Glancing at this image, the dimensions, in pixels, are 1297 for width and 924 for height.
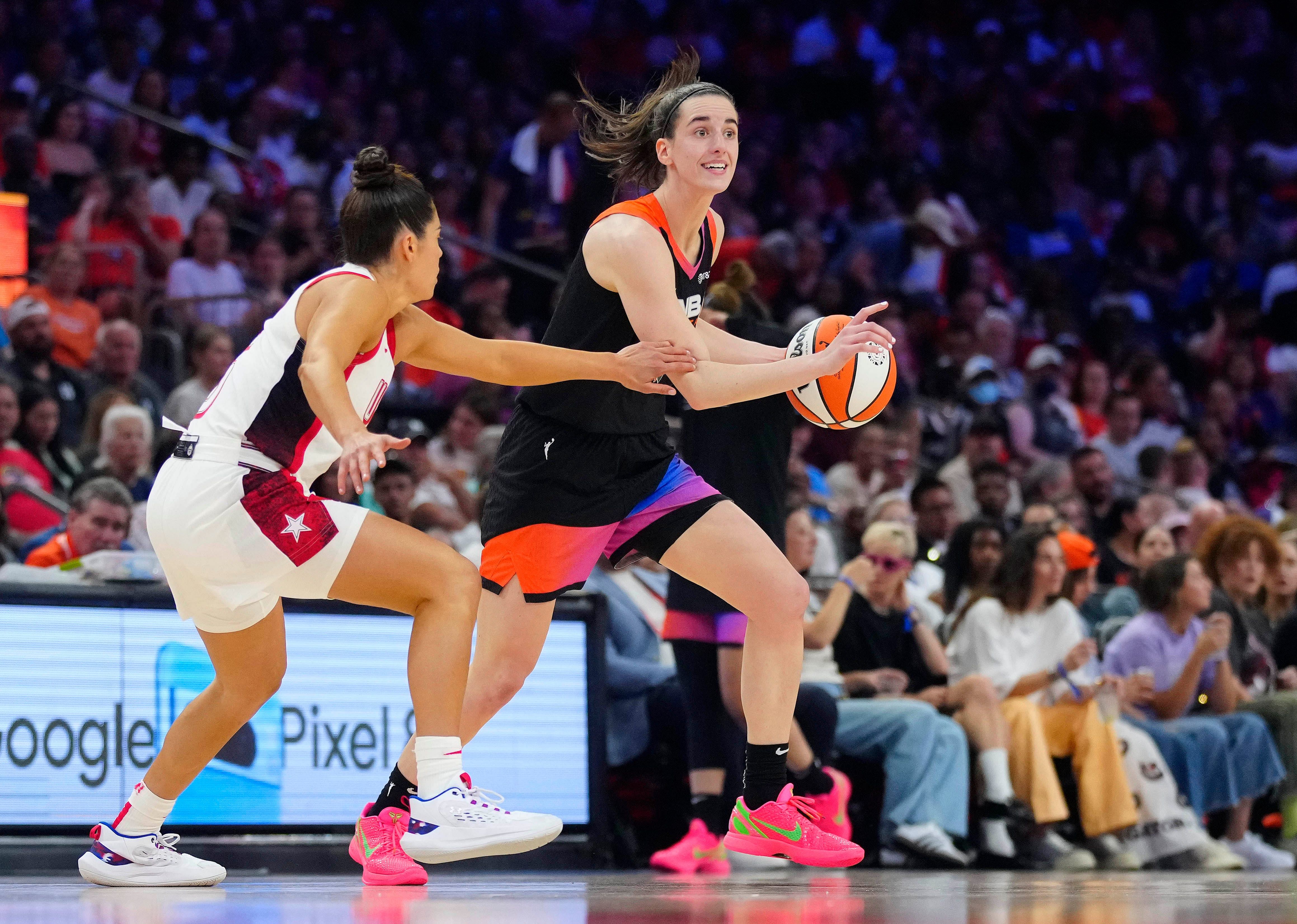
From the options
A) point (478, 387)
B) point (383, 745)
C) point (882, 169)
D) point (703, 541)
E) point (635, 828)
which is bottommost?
point (635, 828)

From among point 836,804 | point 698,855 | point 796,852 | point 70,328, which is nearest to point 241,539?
point 796,852

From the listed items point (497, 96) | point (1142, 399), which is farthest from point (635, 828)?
point (497, 96)

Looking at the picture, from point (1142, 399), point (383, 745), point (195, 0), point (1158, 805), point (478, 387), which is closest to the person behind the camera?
point (383, 745)

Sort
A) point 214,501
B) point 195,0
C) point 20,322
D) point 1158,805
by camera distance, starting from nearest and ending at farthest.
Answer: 1. point 214,501
2. point 1158,805
3. point 20,322
4. point 195,0

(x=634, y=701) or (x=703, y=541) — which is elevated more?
(x=703, y=541)

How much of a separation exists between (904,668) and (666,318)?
140 inches

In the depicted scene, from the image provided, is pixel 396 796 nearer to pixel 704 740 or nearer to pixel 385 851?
pixel 385 851

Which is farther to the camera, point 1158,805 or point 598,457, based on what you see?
point 1158,805

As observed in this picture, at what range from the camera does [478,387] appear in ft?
32.1

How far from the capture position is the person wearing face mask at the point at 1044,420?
11.6 meters

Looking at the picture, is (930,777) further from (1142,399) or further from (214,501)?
(1142,399)

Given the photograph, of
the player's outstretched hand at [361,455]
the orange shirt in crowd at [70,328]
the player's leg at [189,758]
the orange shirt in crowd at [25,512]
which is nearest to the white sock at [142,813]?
the player's leg at [189,758]

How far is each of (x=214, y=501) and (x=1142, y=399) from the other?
10.1 metres

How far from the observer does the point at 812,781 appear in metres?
6.32
